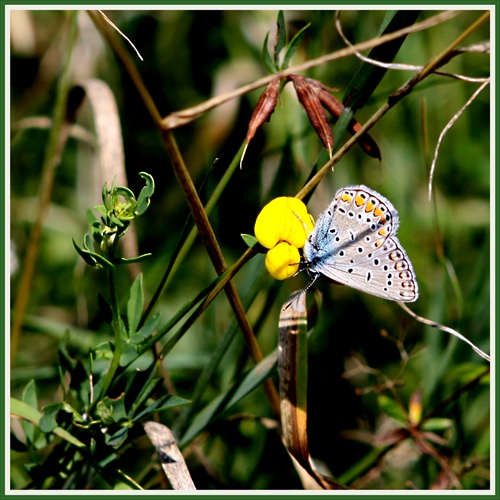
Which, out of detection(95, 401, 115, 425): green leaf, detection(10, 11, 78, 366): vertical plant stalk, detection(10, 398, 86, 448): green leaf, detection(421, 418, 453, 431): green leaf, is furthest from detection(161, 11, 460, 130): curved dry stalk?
detection(421, 418, 453, 431): green leaf

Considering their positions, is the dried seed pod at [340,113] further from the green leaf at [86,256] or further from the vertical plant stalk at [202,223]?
the green leaf at [86,256]

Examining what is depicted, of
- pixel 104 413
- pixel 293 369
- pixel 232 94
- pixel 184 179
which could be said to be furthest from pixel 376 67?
pixel 104 413

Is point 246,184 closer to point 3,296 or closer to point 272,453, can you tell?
point 272,453

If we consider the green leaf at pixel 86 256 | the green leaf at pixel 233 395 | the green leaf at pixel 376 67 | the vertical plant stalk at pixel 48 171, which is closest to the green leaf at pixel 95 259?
the green leaf at pixel 86 256

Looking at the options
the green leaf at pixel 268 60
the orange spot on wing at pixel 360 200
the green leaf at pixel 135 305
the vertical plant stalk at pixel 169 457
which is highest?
the green leaf at pixel 268 60

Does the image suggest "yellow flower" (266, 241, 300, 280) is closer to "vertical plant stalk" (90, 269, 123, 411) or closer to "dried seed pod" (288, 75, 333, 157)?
"dried seed pod" (288, 75, 333, 157)

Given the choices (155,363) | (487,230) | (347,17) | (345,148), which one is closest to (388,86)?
(347,17)

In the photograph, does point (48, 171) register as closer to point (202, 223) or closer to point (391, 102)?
point (202, 223)
